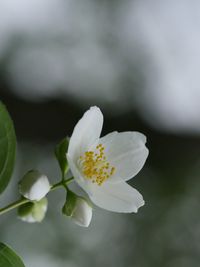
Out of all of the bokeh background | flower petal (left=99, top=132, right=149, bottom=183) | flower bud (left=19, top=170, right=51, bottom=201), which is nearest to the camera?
flower bud (left=19, top=170, right=51, bottom=201)

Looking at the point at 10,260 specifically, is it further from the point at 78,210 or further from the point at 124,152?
the point at 124,152

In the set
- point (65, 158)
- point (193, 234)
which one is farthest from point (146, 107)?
point (65, 158)

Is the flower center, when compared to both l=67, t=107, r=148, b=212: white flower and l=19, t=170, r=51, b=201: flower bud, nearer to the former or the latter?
l=67, t=107, r=148, b=212: white flower

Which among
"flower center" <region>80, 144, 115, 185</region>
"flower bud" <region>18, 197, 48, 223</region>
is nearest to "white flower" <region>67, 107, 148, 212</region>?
"flower center" <region>80, 144, 115, 185</region>

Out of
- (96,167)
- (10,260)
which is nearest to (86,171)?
(96,167)

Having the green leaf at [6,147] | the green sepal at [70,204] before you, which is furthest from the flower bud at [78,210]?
the green leaf at [6,147]
